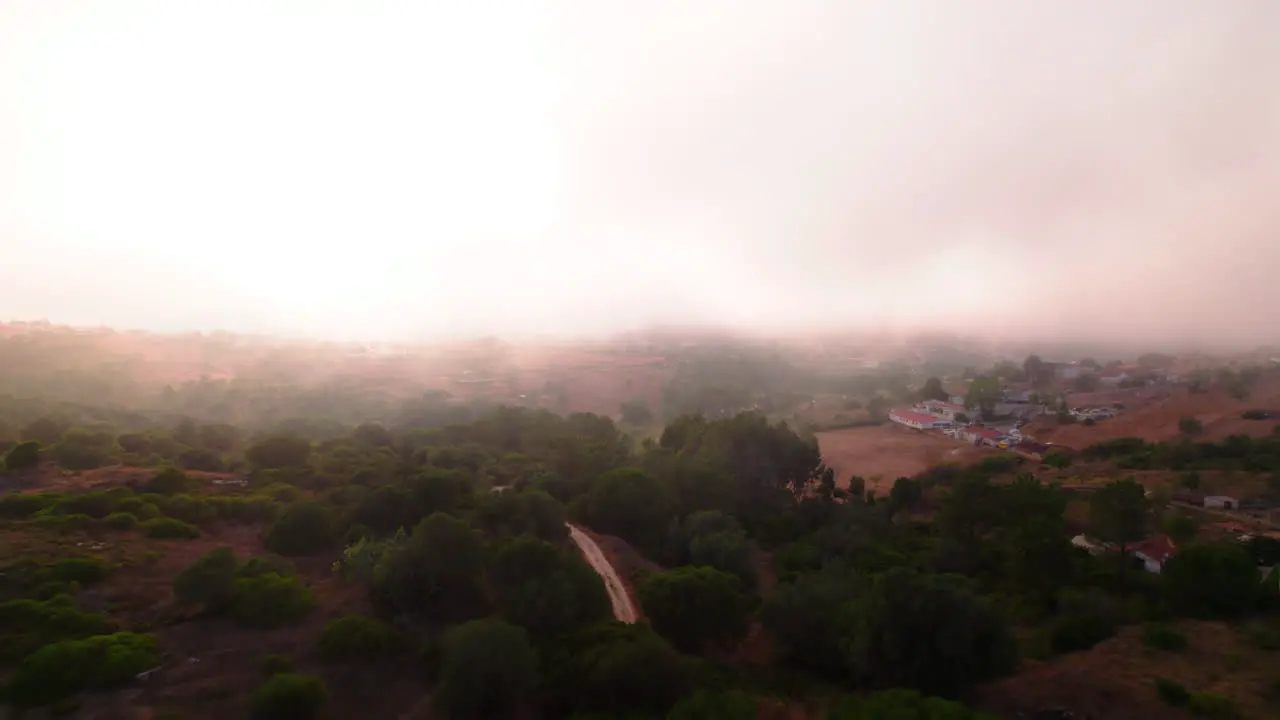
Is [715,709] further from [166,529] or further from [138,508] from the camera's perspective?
[138,508]

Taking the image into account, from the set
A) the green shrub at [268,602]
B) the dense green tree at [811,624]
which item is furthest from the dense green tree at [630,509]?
the green shrub at [268,602]

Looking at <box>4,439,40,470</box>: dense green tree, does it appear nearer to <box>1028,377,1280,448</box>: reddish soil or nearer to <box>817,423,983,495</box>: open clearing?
<box>817,423,983,495</box>: open clearing

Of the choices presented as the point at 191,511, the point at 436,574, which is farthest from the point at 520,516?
the point at 191,511

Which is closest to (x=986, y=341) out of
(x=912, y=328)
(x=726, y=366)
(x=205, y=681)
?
(x=912, y=328)

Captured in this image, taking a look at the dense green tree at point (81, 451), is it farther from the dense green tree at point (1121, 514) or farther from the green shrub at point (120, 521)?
the dense green tree at point (1121, 514)

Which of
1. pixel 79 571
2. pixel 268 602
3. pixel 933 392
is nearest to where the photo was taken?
pixel 268 602
